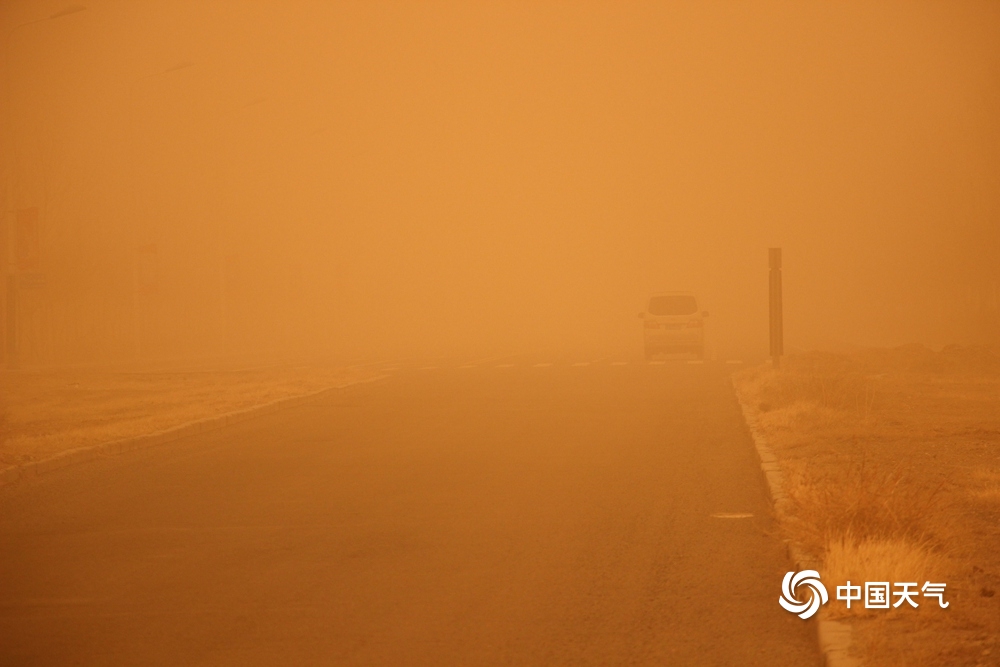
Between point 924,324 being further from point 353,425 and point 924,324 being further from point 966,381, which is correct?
point 353,425

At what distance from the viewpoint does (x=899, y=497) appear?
797 cm

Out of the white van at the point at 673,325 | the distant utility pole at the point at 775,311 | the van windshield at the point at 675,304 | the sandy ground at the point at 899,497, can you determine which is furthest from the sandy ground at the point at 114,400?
the van windshield at the point at 675,304

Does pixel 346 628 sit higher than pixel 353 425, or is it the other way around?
pixel 346 628

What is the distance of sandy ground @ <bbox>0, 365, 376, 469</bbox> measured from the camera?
51.2 feet

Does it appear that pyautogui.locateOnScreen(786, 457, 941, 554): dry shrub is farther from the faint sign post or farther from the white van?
the faint sign post

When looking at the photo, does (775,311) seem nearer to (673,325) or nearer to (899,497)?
(673,325)

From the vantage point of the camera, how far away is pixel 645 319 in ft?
127

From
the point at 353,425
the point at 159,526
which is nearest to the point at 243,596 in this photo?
the point at 159,526

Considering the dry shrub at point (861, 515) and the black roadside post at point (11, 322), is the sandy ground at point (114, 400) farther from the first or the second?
the dry shrub at point (861, 515)

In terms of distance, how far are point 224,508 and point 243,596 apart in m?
3.47

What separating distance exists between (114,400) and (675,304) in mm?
20614

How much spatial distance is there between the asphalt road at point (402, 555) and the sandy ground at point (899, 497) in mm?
452

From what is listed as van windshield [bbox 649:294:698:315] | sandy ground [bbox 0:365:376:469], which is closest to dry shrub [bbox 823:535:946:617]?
sandy ground [bbox 0:365:376:469]

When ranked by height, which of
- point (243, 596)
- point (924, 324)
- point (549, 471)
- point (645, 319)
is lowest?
point (924, 324)
